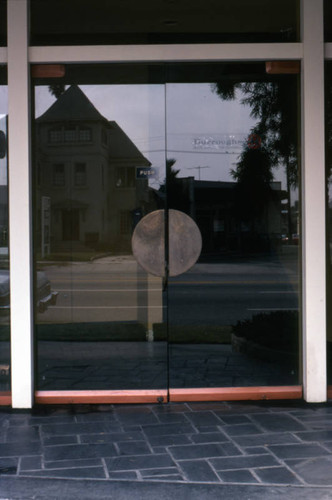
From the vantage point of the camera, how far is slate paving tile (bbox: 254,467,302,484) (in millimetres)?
3326

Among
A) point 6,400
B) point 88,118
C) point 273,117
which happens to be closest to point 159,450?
point 6,400

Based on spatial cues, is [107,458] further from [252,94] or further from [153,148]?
[252,94]

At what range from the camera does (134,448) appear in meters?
3.86

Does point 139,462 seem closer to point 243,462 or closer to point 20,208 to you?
point 243,462

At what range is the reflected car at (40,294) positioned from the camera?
4.89 metres

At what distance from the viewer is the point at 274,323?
16.4 feet

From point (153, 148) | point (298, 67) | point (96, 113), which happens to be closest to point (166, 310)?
point (153, 148)

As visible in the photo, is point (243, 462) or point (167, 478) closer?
point (167, 478)

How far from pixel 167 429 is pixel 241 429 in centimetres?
52

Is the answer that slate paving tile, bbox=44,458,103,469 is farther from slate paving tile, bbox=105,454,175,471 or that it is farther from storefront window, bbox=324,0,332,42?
storefront window, bbox=324,0,332,42

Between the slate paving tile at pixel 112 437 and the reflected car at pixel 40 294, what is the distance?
4.02 ft

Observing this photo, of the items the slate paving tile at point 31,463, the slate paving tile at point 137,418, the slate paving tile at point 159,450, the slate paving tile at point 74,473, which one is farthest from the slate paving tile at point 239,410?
the slate paving tile at point 31,463

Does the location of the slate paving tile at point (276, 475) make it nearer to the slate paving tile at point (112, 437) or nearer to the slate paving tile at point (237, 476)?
the slate paving tile at point (237, 476)

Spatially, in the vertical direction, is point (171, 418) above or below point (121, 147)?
below
